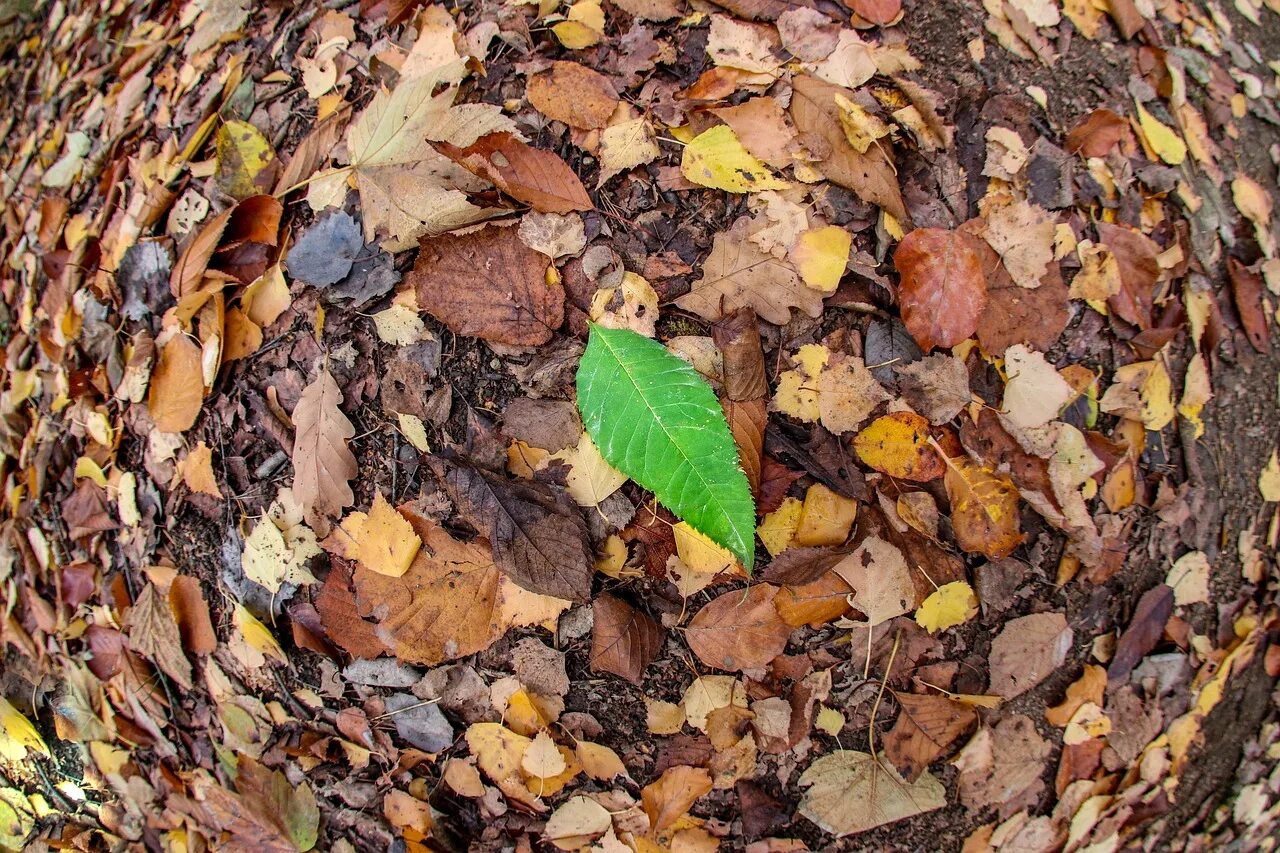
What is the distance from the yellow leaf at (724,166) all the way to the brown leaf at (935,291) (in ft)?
0.90

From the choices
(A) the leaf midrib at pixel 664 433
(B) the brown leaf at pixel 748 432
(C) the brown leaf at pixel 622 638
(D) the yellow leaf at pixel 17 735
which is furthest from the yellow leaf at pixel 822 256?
(D) the yellow leaf at pixel 17 735

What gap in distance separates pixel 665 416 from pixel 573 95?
65 cm

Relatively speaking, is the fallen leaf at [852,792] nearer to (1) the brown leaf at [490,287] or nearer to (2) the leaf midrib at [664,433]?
(2) the leaf midrib at [664,433]

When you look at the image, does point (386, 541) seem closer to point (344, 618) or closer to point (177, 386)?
point (344, 618)

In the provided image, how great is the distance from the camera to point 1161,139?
1.76m

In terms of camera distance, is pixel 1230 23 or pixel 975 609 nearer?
pixel 975 609

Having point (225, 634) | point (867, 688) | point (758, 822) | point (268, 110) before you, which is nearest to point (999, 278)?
point (867, 688)

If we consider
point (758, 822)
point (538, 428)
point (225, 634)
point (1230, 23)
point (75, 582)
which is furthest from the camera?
point (1230, 23)

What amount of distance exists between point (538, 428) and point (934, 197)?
2.85 ft

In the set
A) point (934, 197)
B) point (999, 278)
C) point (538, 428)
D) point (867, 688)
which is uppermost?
point (934, 197)

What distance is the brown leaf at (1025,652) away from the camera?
1.56 m

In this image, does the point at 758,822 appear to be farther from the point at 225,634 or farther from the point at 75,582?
the point at 75,582

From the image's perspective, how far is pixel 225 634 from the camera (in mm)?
1683

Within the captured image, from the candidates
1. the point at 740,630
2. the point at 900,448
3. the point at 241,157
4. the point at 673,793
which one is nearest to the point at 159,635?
the point at 241,157
